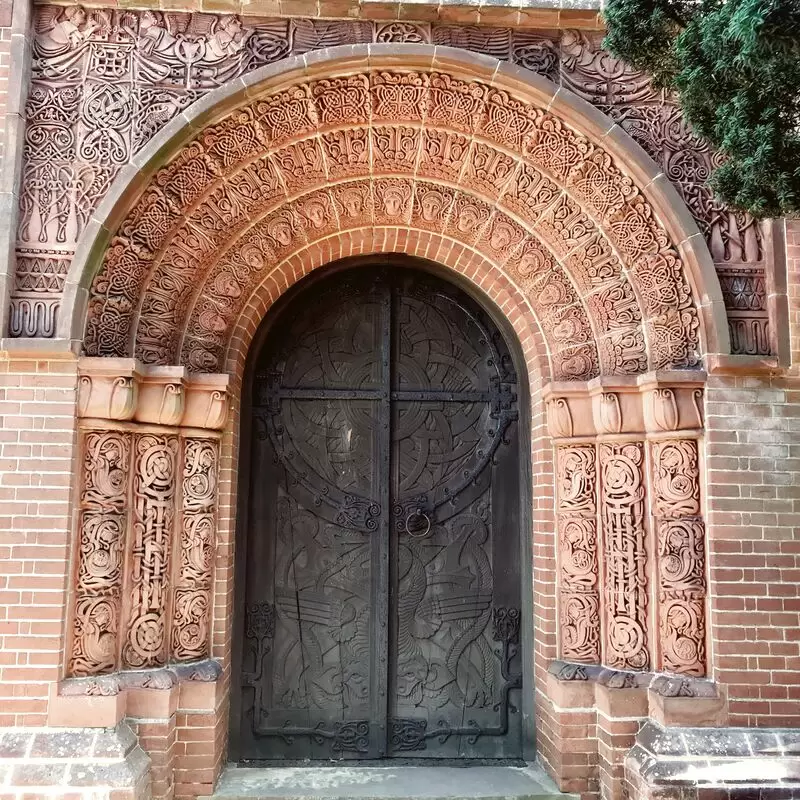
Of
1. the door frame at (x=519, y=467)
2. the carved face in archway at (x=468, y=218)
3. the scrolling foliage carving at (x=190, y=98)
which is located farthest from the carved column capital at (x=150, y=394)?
the carved face in archway at (x=468, y=218)

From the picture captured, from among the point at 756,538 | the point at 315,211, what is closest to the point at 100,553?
the point at 315,211

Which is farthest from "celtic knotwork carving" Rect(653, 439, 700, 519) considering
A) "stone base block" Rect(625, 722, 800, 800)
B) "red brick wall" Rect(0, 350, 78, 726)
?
"red brick wall" Rect(0, 350, 78, 726)

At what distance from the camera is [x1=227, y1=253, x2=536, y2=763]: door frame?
447cm

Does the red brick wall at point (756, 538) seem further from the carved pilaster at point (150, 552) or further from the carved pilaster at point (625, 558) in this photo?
the carved pilaster at point (150, 552)

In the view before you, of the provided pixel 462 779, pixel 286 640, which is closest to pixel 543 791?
pixel 462 779

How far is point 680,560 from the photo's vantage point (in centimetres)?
389

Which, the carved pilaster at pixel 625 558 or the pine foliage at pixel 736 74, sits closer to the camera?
the pine foliage at pixel 736 74

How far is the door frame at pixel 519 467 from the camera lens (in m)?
4.47

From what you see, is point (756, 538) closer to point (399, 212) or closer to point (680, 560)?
point (680, 560)

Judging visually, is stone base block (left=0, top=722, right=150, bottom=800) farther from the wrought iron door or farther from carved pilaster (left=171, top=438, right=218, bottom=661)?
the wrought iron door

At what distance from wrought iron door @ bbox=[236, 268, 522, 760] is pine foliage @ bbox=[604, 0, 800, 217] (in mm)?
1990

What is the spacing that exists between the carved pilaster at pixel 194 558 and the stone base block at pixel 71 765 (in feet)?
1.95

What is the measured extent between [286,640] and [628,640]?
2083 millimetres

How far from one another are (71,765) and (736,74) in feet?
13.9
